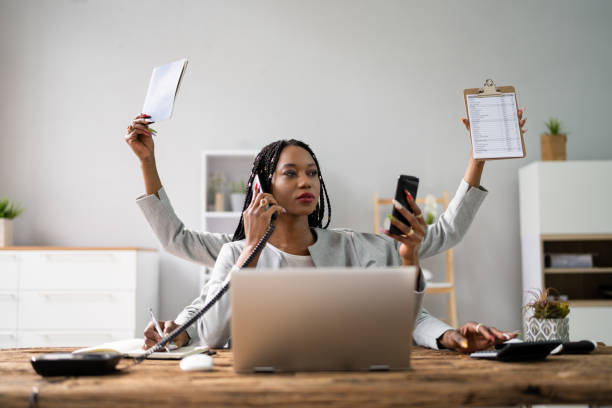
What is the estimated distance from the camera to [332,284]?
3.20ft

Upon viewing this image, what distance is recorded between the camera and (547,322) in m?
1.62

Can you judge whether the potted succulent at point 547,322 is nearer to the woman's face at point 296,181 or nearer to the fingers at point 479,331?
the fingers at point 479,331

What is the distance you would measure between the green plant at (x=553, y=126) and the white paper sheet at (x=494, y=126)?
2.69 m

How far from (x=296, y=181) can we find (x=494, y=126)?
65 cm

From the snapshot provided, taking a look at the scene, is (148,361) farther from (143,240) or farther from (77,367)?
(143,240)

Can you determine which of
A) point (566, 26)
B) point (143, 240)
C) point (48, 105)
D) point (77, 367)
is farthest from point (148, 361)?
point (566, 26)

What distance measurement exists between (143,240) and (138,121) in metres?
2.64

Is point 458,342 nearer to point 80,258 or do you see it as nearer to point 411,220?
point 411,220

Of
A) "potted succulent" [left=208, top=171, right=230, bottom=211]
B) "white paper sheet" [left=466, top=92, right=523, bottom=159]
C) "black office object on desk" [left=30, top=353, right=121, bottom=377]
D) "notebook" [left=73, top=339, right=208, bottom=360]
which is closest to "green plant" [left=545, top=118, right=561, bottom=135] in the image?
"potted succulent" [left=208, top=171, right=230, bottom=211]

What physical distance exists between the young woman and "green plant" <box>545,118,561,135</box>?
2.54 meters

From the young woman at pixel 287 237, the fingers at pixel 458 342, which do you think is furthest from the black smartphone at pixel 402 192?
the fingers at pixel 458 342

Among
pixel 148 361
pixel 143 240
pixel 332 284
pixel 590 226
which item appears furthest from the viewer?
pixel 143 240

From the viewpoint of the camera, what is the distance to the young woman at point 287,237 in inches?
58.1

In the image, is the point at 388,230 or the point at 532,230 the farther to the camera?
the point at 532,230
